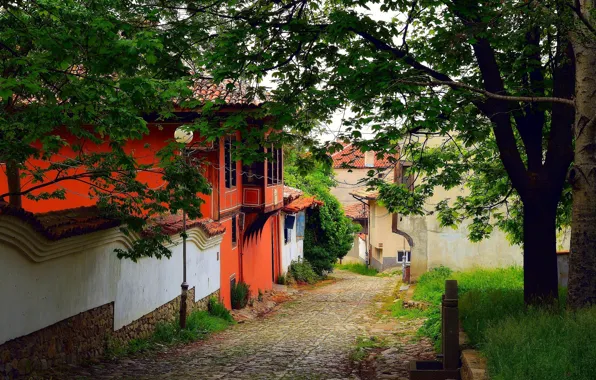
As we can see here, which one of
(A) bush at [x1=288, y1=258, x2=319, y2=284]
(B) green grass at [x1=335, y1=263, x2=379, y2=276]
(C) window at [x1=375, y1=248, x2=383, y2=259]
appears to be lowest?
(B) green grass at [x1=335, y1=263, x2=379, y2=276]

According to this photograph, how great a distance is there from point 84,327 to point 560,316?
686cm

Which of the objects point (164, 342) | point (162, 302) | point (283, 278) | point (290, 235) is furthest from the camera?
point (290, 235)

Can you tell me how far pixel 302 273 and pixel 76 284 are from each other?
84.3ft

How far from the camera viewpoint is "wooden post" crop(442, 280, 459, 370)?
8359 mm

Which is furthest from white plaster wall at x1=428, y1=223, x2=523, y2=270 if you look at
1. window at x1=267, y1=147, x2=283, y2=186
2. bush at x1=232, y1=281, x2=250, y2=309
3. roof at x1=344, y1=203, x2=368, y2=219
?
roof at x1=344, y1=203, x2=368, y2=219

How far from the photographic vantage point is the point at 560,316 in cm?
772

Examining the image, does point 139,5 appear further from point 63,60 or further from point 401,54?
point 401,54

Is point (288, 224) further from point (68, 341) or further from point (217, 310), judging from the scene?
point (68, 341)

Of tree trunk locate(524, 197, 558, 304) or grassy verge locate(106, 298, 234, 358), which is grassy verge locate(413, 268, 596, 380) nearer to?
tree trunk locate(524, 197, 558, 304)

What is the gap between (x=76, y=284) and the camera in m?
10.3

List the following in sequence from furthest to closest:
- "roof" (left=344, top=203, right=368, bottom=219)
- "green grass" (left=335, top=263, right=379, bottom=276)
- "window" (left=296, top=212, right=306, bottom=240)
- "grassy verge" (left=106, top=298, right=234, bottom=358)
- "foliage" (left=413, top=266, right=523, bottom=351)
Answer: "roof" (left=344, top=203, right=368, bottom=219)
"green grass" (left=335, top=263, right=379, bottom=276)
"window" (left=296, top=212, right=306, bottom=240)
"foliage" (left=413, top=266, right=523, bottom=351)
"grassy verge" (left=106, top=298, right=234, bottom=358)

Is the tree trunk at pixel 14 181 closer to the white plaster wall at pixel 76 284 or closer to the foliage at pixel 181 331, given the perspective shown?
the white plaster wall at pixel 76 284

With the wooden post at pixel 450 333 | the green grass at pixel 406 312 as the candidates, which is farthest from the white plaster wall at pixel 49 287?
the green grass at pixel 406 312

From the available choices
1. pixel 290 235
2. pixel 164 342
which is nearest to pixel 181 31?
pixel 164 342
